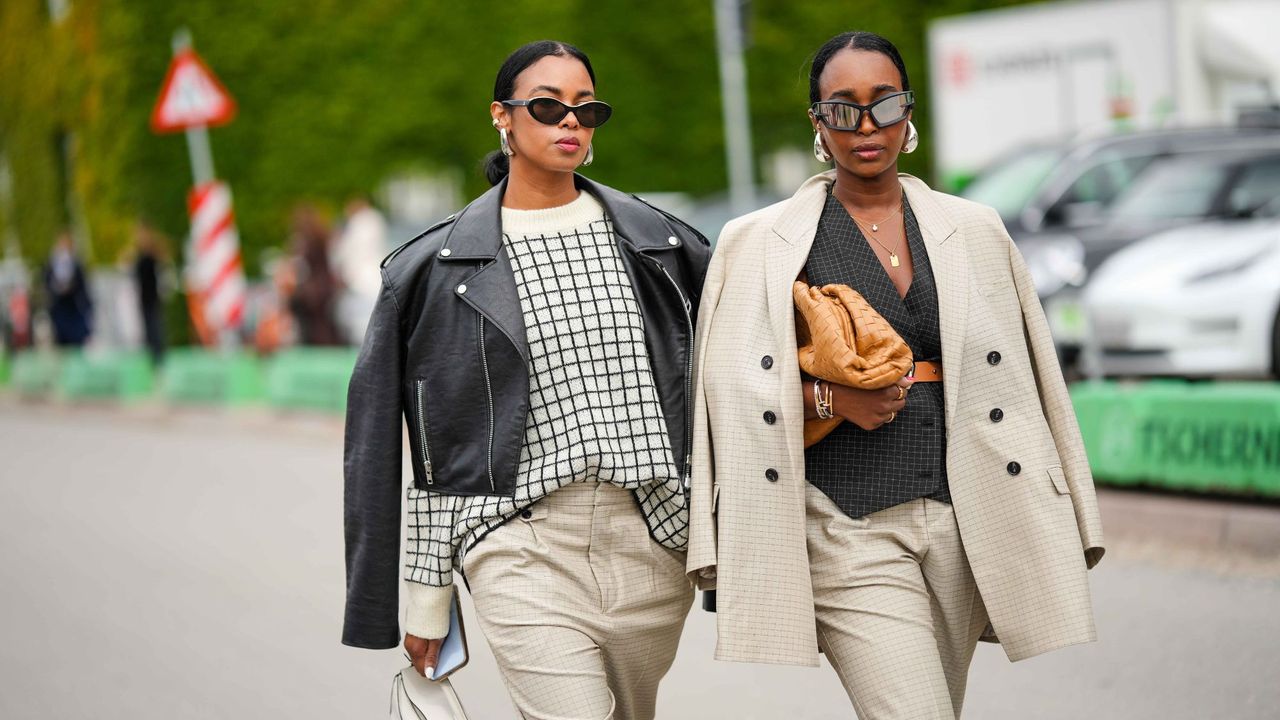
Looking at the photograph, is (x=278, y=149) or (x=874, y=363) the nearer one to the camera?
(x=874, y=363)

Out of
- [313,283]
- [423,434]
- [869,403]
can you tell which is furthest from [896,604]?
[313,283]

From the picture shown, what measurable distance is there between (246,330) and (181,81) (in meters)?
6.88

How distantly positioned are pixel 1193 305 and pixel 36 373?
53.5 ft

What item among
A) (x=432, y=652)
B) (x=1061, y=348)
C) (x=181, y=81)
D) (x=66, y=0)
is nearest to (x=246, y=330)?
(x=181, y=81)

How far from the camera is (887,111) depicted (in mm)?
3207

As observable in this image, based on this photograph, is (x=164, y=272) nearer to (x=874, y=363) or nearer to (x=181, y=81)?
(x=181, y=81)

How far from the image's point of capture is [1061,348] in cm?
1012

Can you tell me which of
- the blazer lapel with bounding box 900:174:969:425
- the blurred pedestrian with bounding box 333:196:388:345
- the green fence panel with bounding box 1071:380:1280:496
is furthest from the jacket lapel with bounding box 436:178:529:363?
the blurred pedestrian with bounding box 333:196:388:345

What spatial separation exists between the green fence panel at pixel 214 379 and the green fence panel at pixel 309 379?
20.3 inches

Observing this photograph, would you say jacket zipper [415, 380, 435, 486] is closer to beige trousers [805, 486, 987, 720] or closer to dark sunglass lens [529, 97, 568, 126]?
dark sunglass lens [529, 97, 568, 126]

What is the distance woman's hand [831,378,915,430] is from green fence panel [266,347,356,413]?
1119cm

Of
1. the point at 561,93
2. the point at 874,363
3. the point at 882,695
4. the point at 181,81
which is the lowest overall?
the point at 882,695

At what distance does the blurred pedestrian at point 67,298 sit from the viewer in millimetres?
19531

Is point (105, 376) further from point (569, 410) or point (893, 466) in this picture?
point (893, 466)
